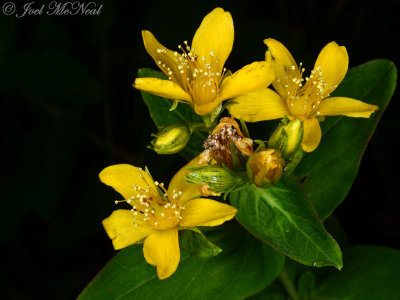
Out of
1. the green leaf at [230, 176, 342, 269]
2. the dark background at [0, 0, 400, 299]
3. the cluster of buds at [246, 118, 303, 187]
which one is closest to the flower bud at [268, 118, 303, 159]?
the cluster of buds at [246, 118, 303, 187]

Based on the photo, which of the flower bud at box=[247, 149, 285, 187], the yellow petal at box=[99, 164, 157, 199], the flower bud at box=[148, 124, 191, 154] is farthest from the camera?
the yellow petal at box=[99, 164, 157, 199]

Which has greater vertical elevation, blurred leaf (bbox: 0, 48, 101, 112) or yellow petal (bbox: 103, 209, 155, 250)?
blurred leaf (bbox: 0, 48, 101, 112)

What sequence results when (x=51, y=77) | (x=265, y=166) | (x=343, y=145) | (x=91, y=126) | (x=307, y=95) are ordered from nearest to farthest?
(x=265, y=166), (x=307, y=95), (x=343, y=145), (x=51, y=77), (x=91, y=126)

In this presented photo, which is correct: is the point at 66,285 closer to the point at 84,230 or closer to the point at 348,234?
the point at 84,230

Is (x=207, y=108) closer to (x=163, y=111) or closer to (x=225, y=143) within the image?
(x=225, y=143)

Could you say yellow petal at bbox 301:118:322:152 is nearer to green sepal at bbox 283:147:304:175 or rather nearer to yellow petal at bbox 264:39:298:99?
green sepal at bbox 283:147:304:175

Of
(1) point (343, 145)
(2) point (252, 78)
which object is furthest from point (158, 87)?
(1) point (343, 145)
